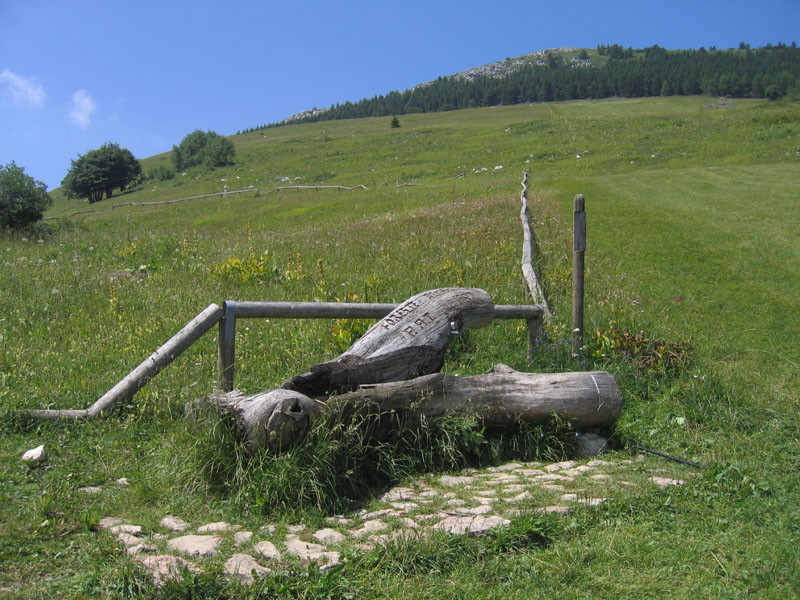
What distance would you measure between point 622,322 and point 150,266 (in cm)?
896

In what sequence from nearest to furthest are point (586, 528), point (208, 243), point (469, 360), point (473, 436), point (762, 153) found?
point (586, 528) < point (473, 436) < point (469, 360) < point (208, 243) < point (762, 153)

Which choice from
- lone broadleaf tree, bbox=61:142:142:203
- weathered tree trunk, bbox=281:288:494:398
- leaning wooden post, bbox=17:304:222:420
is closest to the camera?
weathered tree trunk, bbox=281:288:494:398

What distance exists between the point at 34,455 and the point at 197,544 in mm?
1910

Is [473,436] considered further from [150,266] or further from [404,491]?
[150,266]

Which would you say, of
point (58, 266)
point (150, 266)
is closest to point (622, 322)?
point (150, 266)

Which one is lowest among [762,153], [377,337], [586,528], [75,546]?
[586,528]

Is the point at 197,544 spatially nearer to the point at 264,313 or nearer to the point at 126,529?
the point at 126,529

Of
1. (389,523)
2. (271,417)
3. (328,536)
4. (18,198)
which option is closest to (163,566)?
(328,536)

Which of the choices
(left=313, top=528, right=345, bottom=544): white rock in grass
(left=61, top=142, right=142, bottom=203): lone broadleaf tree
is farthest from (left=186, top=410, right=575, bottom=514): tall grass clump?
(left=61, top=142, right=142, bottom=203): lone broadleaf tree

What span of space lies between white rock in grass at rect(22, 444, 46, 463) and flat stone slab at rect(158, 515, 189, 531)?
4.46 feet

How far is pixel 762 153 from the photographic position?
99.3ft

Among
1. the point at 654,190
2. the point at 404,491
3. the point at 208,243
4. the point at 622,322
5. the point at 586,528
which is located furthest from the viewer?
the point at 654,190

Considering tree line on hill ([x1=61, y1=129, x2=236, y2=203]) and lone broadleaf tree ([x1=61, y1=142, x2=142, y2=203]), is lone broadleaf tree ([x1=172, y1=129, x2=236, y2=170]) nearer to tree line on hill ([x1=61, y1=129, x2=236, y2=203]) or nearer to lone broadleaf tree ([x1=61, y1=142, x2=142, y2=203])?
tree line on hill ([x1=61, y1=129, x2=236, y2=203])

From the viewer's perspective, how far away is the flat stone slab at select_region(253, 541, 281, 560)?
12.0ft
